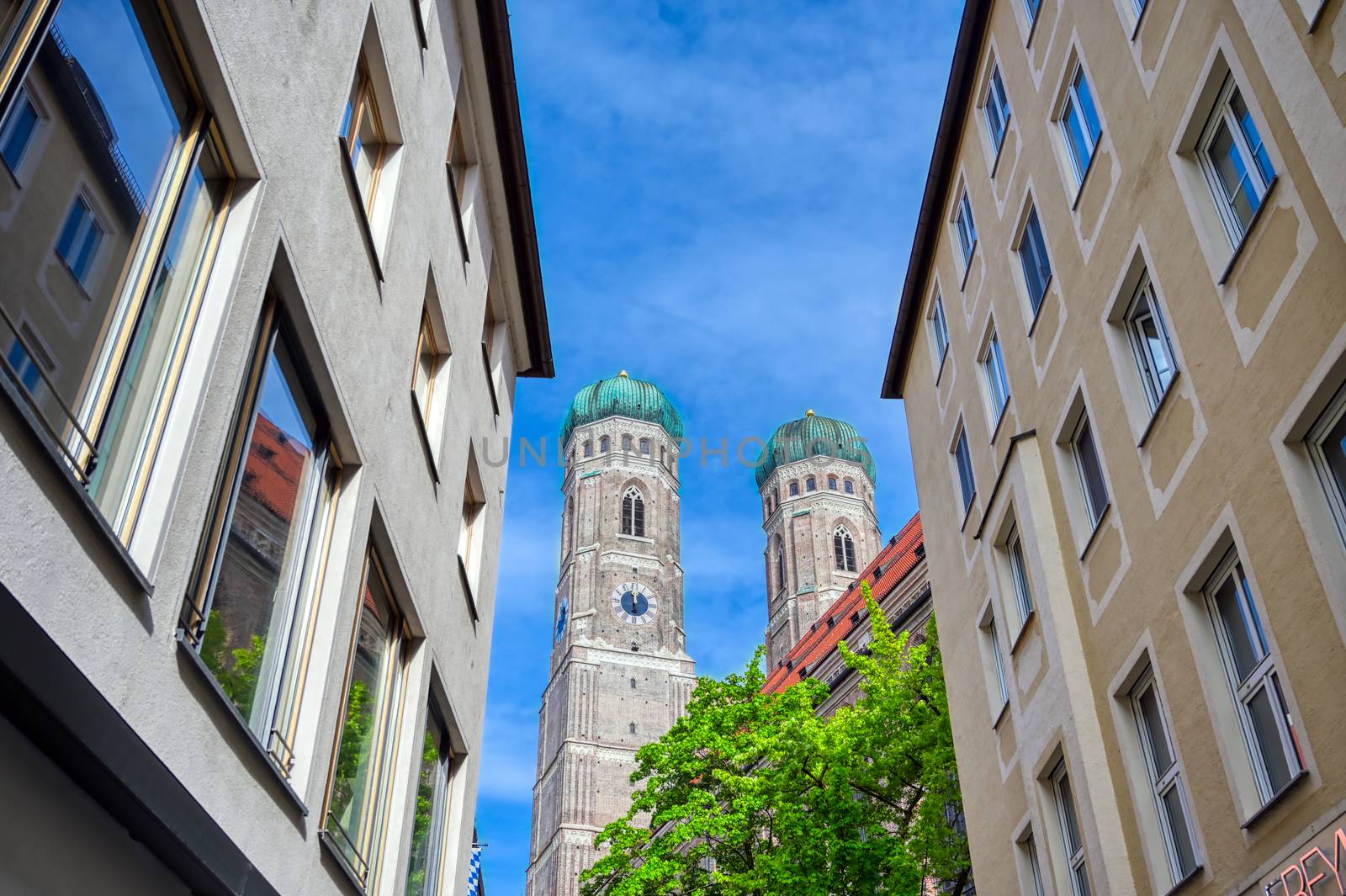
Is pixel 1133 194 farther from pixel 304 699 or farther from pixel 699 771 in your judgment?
pixel 699 771

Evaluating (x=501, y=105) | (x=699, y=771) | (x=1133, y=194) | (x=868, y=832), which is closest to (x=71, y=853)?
(x=1133, y=194)

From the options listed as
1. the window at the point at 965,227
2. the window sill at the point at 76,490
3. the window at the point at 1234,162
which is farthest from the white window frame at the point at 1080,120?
the window sill at the point at 76,490

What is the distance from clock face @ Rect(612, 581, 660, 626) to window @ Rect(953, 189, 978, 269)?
285 ft

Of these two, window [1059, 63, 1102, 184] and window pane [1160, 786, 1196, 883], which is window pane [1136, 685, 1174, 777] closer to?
window pane [1160, 786, 1196, 883]

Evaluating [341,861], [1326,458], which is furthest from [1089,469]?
[341,861]

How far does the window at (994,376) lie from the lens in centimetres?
1525

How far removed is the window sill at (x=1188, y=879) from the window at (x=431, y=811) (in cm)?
612

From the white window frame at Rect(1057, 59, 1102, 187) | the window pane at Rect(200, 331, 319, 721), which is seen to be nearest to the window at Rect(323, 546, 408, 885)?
the window pane at Rect(200, 331, 319, 721)

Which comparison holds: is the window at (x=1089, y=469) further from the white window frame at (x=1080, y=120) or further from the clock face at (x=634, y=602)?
the clock face at (x=634, y=602)

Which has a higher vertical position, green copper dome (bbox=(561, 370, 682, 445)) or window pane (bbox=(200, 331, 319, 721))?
green copper dome (bbox=(561, 370, 682, 445))

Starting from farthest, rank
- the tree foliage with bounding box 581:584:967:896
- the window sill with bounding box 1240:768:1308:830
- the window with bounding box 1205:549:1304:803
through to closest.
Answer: the tree foliage with bounding box 581:584:967:896
the window with bounding box 1205:549:1304:803
the window sill with bounding box 1240:768:1308:830

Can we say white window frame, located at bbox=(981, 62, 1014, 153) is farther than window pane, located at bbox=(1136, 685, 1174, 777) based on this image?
Yes

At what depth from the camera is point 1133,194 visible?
10.7 m

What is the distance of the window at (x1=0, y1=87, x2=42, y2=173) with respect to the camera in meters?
4.07
